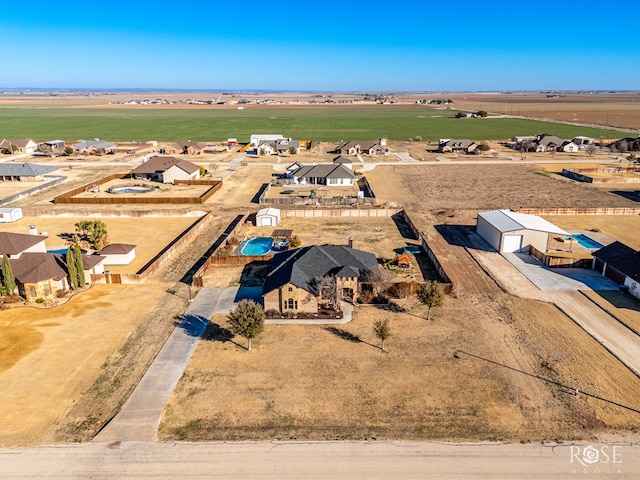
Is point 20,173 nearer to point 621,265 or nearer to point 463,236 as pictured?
point 463,236

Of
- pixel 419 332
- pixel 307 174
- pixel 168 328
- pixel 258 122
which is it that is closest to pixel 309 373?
pixel 419 332

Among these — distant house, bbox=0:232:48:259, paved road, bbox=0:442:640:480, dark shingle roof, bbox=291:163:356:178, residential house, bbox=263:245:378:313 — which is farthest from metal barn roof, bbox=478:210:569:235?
distant house, bbox=0:232:48:259

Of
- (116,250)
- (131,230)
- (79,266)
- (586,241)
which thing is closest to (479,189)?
(586,241)

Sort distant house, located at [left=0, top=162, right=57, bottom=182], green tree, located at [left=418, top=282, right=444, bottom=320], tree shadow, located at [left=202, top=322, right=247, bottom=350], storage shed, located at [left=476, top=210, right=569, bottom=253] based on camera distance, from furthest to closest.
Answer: distant house, located at [left=0, top=162, right=57, bottom=182] < storage shed, located at [left=476, top=210, right=569, bottom=253] < green tree, located at [left=418, top=282, right=444, bottom=320] < tree shadow, located at [left=202, top=322, right=247, bottom=350]

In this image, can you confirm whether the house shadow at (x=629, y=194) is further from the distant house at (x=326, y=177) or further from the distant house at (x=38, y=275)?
the distant house at (x=38, y=275)

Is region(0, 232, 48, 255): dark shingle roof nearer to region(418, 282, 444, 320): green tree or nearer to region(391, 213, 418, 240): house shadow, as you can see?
region(418, 282, 444, 320): green tree

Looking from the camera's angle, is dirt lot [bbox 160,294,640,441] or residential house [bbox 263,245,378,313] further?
residential house [bbox 263,245,378,313]

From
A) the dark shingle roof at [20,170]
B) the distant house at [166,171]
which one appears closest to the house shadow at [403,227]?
the distant house at [166,171]

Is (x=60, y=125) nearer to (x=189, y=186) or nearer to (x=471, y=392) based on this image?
(x=189, y=186)
